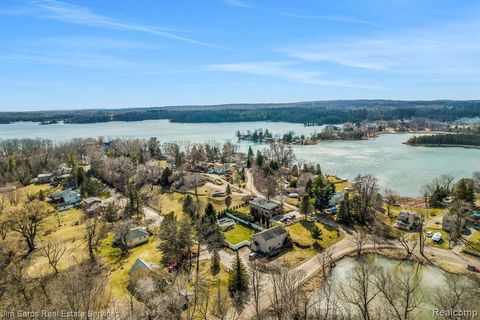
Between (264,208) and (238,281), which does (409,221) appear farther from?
(238,281)

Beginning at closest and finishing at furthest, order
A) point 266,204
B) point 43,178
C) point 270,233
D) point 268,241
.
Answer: point 268,241, point 270,233, point 266,204, point 43,178

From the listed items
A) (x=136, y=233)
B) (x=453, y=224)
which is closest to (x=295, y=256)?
(x=136, y=233)

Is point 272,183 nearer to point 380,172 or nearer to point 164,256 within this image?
point 164,256

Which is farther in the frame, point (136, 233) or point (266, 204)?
point (266, 204)

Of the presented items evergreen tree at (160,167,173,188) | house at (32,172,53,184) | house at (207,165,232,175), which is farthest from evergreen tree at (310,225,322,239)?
house at (32,172,53,184)

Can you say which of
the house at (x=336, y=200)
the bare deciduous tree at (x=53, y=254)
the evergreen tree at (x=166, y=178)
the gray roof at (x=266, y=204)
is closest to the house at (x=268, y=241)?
the gray roof at (x=266, y=204)

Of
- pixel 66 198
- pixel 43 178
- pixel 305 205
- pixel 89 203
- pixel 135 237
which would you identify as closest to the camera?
pixel 135 237

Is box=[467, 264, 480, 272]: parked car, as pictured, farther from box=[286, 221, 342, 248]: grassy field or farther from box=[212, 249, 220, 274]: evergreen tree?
box=[212, 249, 220, 274]: evergreen tree

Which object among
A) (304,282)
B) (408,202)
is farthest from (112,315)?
(408,202)
